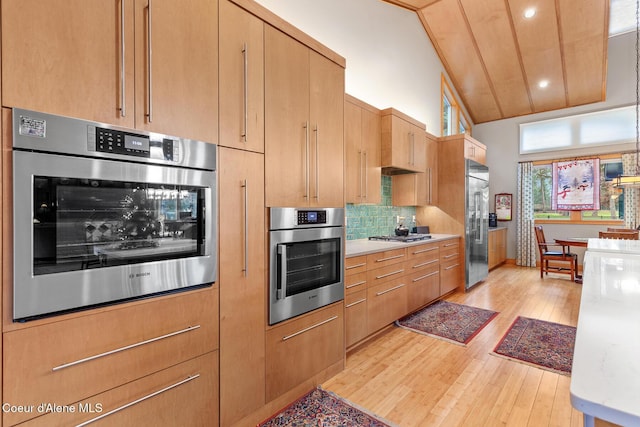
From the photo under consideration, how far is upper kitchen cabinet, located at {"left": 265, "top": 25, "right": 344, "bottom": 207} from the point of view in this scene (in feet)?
6.05

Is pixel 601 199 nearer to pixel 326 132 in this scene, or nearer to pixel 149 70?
pixel 326 132

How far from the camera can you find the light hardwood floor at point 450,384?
6.21 ft

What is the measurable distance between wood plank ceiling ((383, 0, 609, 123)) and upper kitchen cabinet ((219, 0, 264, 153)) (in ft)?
11.3

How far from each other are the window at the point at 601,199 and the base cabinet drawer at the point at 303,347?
20.2ft

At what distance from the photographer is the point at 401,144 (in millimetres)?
3711

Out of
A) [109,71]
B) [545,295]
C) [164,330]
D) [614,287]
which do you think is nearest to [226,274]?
[164,330]

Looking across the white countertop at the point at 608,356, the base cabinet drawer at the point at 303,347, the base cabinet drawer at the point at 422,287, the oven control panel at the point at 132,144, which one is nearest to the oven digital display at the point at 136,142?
the oven control panel at the point at 132,144

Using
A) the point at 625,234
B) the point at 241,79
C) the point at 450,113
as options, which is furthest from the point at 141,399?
the point at 450,113

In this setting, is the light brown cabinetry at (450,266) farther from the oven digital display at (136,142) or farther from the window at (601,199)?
the oven digital display at (136,142)

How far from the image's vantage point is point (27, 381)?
104cm

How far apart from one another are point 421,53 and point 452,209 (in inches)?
103

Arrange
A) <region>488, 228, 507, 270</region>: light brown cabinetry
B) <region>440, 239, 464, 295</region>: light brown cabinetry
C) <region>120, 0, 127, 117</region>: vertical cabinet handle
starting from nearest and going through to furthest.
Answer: <region>120, 0, 127, 117</region>: vertical cabinet handle
<region>440, 239, 464, 295</region>: light brown cabinetry
<region>488, 228, 507, 270</region>: light brown cabinetry

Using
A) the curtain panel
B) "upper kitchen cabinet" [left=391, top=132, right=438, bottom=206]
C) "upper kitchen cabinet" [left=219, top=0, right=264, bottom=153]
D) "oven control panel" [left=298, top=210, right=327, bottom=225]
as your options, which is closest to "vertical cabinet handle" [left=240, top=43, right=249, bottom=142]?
"upper kitchen cabinet" [left=219, top=0, right=264, bottom=153]

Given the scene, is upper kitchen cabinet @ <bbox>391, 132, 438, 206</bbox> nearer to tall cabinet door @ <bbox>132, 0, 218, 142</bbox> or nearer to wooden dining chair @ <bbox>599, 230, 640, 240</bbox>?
wooden dining chair @ <bbox>599, 230, 640, 240</bbox>
